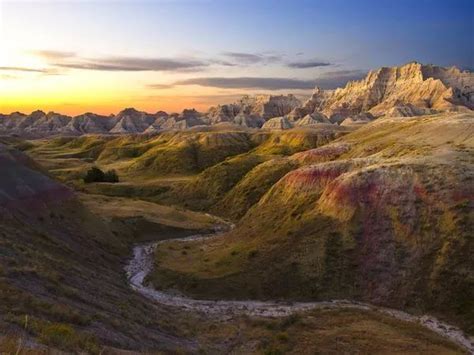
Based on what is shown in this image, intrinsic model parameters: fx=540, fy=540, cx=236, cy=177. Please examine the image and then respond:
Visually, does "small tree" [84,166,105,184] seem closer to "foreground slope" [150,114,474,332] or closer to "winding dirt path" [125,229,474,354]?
"foreground slope" [150,114,474,332]

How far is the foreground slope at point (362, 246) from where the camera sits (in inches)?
1880

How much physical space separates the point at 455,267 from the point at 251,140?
143383mm

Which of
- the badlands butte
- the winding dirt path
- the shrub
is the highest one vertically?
the badlands butte

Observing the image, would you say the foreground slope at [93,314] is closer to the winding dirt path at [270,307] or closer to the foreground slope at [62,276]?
the foreground slope at [62,276]

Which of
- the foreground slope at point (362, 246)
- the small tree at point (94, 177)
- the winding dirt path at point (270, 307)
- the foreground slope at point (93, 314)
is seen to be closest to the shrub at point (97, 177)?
the small tree at point (94, 177)

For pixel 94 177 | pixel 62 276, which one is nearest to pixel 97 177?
pixel 94 177

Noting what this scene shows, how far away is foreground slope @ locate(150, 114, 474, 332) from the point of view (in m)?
47.8

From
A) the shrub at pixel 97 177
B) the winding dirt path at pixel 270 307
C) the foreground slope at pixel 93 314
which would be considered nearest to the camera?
the foreground slope at pixel 93 314

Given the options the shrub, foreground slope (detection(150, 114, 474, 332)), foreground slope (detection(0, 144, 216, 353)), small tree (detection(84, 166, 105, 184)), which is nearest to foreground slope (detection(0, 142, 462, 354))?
foreground slope (detection(0, 144, 216, 353))

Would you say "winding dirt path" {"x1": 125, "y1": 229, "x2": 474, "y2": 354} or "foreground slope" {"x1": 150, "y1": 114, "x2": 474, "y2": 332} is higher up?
"foreground slope" {"x1": 150, "y1": 114, "x2": 474, "y2": 332}

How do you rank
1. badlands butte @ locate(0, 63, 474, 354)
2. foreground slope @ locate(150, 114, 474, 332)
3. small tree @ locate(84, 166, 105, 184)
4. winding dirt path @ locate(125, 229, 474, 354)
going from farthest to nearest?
small tree @ locate(84, 166, 105, 184) → foreground slope @ locate(150, 114, 474, 332) → winding dirt path @ locate(125, 229, 474, 354) → badlands butte @ locate(0, 63, 474, 354)

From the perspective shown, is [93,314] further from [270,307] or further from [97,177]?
[97,177]

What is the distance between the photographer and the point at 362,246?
53.2 metres

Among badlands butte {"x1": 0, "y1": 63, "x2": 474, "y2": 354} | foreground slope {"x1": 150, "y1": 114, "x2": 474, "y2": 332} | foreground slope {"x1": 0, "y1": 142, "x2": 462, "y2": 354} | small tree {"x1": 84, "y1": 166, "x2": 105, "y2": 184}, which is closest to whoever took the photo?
foreground slope {"x1": 0, "y1": 142, "x2": 462, "y2": 354}
